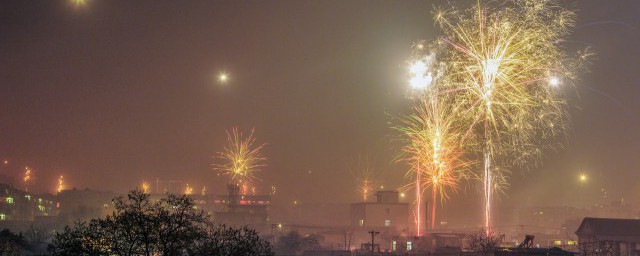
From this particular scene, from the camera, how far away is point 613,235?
286 feet

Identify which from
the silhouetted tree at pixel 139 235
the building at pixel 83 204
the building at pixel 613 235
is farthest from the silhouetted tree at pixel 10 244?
the building at pixel 83 204

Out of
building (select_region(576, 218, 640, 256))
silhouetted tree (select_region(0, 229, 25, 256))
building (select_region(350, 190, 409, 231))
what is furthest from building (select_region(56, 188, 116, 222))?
building (select_region(576, 218, 640, 256))

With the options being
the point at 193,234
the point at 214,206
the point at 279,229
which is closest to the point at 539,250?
the point at 193,234

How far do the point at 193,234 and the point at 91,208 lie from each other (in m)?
138

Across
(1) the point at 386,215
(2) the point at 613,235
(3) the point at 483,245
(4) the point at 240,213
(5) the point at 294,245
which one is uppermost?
(1) the point at 386,215

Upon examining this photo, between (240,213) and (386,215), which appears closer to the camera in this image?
(386,215)

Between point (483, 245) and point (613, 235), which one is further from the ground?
point (613, 235)

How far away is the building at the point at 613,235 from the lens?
279ft

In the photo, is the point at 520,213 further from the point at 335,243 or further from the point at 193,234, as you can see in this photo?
the point at 193,234

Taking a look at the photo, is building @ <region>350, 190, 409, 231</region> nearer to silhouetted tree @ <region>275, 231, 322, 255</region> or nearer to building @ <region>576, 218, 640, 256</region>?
silhouetted tree @ <region>275, 231, 322, 255</region>

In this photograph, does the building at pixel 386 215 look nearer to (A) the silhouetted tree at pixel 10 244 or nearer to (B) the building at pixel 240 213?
(B) the building at pixel 240 213

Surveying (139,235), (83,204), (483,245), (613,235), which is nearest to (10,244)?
(139,235)

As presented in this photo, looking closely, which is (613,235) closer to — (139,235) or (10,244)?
(139,235)

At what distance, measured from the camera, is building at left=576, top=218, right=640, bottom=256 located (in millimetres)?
85062
